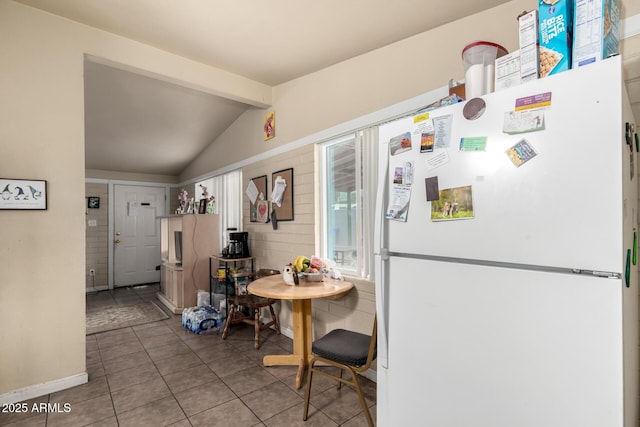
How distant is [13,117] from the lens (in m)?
2.30

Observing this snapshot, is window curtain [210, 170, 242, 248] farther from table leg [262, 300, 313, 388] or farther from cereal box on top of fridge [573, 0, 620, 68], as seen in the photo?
cereal box on top of fridge [573, 0, 620, 68]

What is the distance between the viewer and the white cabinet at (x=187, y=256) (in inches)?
173

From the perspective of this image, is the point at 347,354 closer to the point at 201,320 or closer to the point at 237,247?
the point at 201,320

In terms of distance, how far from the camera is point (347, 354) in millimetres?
1924

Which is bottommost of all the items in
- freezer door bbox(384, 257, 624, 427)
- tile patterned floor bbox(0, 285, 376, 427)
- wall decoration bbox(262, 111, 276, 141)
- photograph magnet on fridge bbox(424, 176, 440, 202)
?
tile patterned floor bbox(0, 285, 376, 427)

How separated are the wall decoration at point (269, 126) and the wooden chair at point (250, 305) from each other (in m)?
1.62

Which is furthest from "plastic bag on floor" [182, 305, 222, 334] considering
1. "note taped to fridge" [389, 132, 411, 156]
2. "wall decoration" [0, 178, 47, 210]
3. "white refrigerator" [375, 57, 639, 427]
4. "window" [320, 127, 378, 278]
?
"note taped to fridge" [389, 132, 411, 156]

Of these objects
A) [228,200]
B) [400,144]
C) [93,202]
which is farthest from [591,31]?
[93,202]

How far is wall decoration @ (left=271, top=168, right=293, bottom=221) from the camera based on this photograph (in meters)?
3.39

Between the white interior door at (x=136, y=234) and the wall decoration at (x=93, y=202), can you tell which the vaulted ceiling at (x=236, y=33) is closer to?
the wall decoration at (x=93, y=202)

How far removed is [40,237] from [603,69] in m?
3.38

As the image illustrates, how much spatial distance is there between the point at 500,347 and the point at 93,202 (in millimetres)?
7014

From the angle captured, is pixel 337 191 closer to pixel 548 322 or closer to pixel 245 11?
pixel 245 11

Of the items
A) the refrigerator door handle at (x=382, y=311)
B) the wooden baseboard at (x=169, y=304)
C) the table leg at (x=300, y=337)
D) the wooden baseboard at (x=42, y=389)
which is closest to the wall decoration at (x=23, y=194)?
the wooden baseboard at (x=42, y=389)
